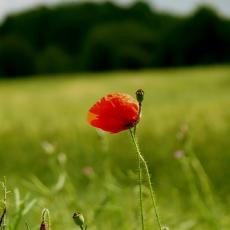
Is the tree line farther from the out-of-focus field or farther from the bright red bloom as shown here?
the bright red bloom

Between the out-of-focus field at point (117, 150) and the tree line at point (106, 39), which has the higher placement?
the tree line at point (106, 39)

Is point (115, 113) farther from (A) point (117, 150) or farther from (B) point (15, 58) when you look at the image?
(B) point (15, 58)

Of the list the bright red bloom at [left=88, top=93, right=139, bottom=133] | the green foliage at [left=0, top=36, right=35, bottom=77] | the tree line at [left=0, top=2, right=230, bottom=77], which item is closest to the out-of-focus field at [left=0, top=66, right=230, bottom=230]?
the bright red bloom at [left=88, top=93, right=139, bottom=133]

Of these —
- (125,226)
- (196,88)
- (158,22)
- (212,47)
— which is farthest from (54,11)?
(125,226)

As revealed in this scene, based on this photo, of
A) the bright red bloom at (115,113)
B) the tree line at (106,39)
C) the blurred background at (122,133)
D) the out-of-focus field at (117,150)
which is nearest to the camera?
the bright red bloom at (115,113)

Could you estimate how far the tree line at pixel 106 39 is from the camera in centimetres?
3241

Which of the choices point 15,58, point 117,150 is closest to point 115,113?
point 117,150

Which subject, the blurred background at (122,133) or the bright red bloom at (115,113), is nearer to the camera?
the bright red bloom at (115,113)

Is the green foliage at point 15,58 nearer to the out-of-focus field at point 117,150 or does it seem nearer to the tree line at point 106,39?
the tree line at point 106,39

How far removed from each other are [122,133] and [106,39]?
28571 mm

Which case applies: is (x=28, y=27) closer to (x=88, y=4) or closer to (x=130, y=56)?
(x=88, y=4)

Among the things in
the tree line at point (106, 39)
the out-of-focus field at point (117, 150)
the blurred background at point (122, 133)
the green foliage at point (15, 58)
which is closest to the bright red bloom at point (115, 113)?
the blurred background at point (122, 133)

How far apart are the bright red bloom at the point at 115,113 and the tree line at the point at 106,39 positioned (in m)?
30.3

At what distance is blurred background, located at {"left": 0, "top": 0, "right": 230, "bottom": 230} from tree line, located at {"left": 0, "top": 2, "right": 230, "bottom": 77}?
0.07 meters
